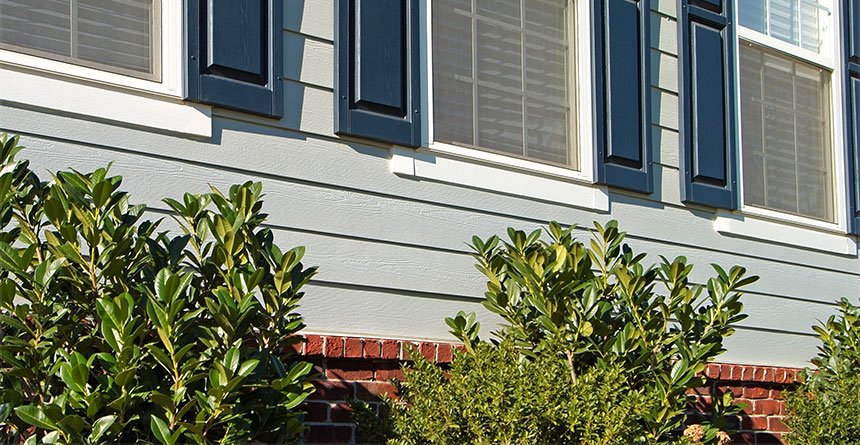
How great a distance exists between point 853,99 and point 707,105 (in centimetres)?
149

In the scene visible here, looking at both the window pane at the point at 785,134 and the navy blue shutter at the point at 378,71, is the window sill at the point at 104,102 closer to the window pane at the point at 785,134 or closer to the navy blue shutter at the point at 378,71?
the navy blue shutter at the point at 378,71

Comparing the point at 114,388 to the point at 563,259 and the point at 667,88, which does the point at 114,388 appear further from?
the point at 667,88

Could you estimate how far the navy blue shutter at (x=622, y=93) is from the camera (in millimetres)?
5465

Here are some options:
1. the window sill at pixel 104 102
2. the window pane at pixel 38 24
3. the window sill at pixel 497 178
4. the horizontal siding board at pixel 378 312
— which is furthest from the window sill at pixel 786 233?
the window pane at pixel 38 24

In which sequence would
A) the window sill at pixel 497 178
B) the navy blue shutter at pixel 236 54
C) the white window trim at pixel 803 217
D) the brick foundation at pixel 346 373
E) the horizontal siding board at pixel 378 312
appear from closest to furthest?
1. the navy blue shutter at pixel 236 54
2. the brick foundation at pixel 346 373
3. the horizontal siding board at pixel 378 312
4. the window sill at pixel 497 178
5. the white window trim at pixel 803 217

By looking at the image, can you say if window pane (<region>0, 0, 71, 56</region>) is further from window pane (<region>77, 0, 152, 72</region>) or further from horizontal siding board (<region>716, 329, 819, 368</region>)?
horizontal siding board (<region>716, 329, 819, 368</region>)

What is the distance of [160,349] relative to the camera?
3191 mm

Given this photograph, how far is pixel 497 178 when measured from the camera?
500 centimetres

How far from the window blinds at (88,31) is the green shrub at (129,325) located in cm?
64

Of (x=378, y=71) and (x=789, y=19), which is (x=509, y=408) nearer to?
(x=378, y=71)

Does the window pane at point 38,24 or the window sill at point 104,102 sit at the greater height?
the window pane at point 38,24

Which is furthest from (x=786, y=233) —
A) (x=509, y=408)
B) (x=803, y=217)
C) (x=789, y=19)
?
(x=509, y=408)

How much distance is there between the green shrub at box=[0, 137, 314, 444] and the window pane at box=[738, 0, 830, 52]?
409 cm

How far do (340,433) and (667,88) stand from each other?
2.79m
